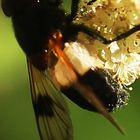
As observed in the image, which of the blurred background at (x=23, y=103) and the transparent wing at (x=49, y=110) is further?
the blurred background at (x=23, y=103)

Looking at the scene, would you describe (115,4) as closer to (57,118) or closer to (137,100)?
(57,118)

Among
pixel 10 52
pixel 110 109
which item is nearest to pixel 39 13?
pixel 110 109

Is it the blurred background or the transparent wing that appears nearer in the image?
the transparent wing

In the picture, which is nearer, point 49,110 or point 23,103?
point 49,110
